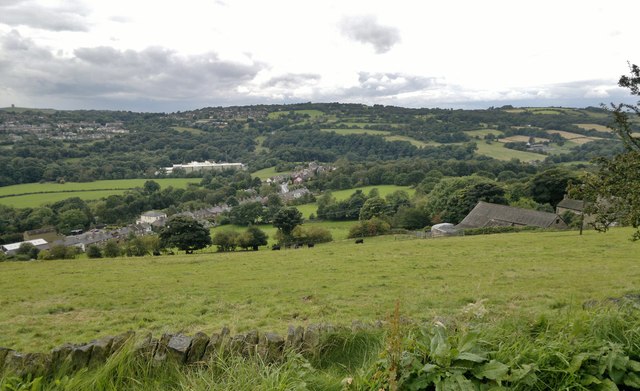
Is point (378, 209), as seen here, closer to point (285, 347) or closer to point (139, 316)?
point (139, 316)

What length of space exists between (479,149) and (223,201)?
297ft

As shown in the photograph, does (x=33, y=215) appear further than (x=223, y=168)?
No

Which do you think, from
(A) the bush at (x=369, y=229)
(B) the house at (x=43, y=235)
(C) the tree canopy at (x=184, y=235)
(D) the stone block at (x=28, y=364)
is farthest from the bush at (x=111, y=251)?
(D) the stone block at (x=28, y=364)

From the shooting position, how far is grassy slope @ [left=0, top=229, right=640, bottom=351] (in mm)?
10734

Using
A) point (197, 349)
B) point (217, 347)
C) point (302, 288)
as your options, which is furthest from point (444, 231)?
point (197, 349)

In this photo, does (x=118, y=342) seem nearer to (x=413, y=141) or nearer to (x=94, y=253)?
(x=94, y=253)

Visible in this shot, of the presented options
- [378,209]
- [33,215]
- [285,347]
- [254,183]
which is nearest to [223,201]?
[254,183]

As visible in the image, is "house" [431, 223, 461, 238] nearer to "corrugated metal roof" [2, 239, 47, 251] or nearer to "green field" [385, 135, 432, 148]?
"corrugated metal roof" [2, 239, 47, 251]

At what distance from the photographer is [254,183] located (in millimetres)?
120188

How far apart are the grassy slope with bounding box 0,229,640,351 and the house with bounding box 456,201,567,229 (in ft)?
69.1

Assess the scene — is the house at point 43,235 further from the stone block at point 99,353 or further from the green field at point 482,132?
the green field at point 482,132

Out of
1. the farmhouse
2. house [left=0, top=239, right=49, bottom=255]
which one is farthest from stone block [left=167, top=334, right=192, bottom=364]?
the farmhouse

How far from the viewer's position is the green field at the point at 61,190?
92.6m

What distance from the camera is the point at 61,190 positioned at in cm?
10388
